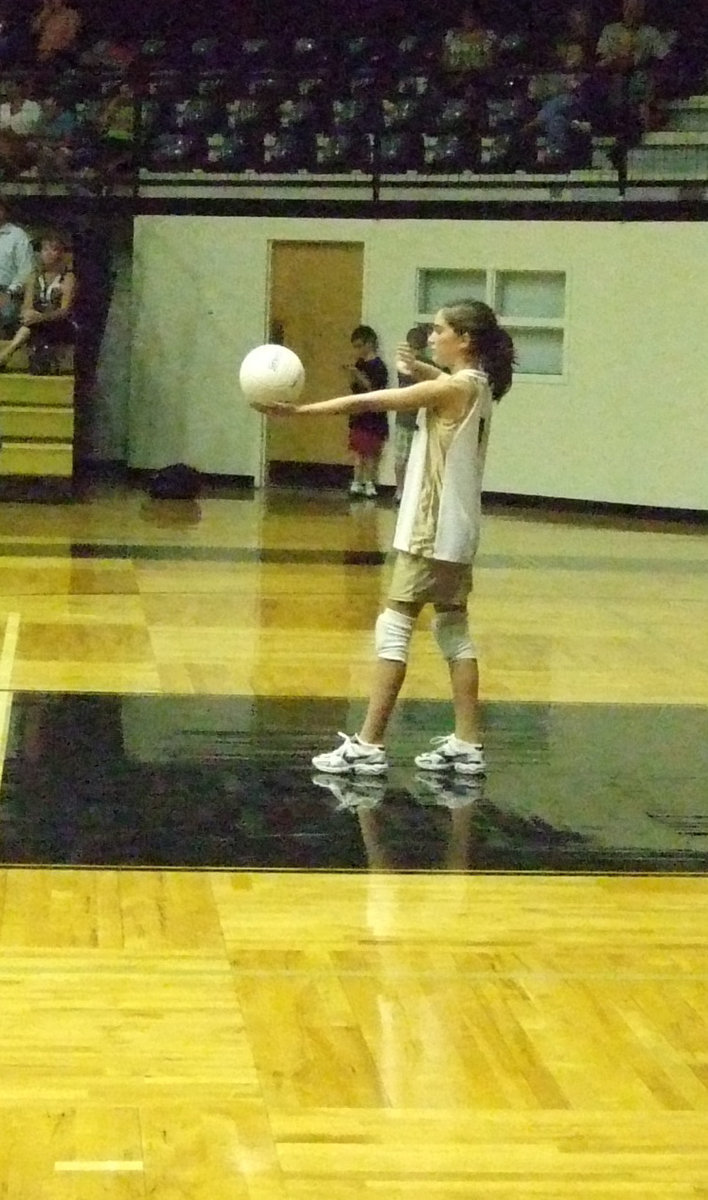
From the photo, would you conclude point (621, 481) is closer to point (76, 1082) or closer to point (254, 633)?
point (254, 633)

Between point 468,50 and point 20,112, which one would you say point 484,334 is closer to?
point 468,50

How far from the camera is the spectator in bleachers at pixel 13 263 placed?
54.1 feet

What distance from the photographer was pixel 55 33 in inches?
804

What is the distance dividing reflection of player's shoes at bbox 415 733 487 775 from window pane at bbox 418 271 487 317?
1245 cm

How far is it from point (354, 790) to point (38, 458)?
11626 millimetres

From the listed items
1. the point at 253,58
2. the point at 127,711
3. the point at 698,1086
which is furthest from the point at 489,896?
the point at 253,58

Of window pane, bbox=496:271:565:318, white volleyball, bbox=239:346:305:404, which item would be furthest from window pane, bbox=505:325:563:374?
white volleyball, bbox=239:346:305:404

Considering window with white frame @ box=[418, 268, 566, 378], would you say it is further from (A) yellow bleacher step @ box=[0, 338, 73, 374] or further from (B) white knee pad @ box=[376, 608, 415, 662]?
(B) white knee pad @ box=[376, 608, 415, 662]

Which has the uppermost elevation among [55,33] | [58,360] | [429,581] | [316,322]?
[55,33]

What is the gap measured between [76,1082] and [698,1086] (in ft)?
4.21

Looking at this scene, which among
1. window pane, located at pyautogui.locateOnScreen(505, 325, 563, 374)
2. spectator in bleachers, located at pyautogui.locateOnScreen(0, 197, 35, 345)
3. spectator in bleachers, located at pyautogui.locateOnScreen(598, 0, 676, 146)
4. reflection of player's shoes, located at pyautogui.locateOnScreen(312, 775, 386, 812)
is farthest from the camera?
window pane, located at pyautogui.locateOnScreen(505, 325, 563, 374)

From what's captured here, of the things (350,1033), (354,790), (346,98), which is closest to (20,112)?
(346,98)

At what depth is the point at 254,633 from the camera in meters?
9.73

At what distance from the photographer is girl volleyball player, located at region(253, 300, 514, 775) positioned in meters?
6.46
